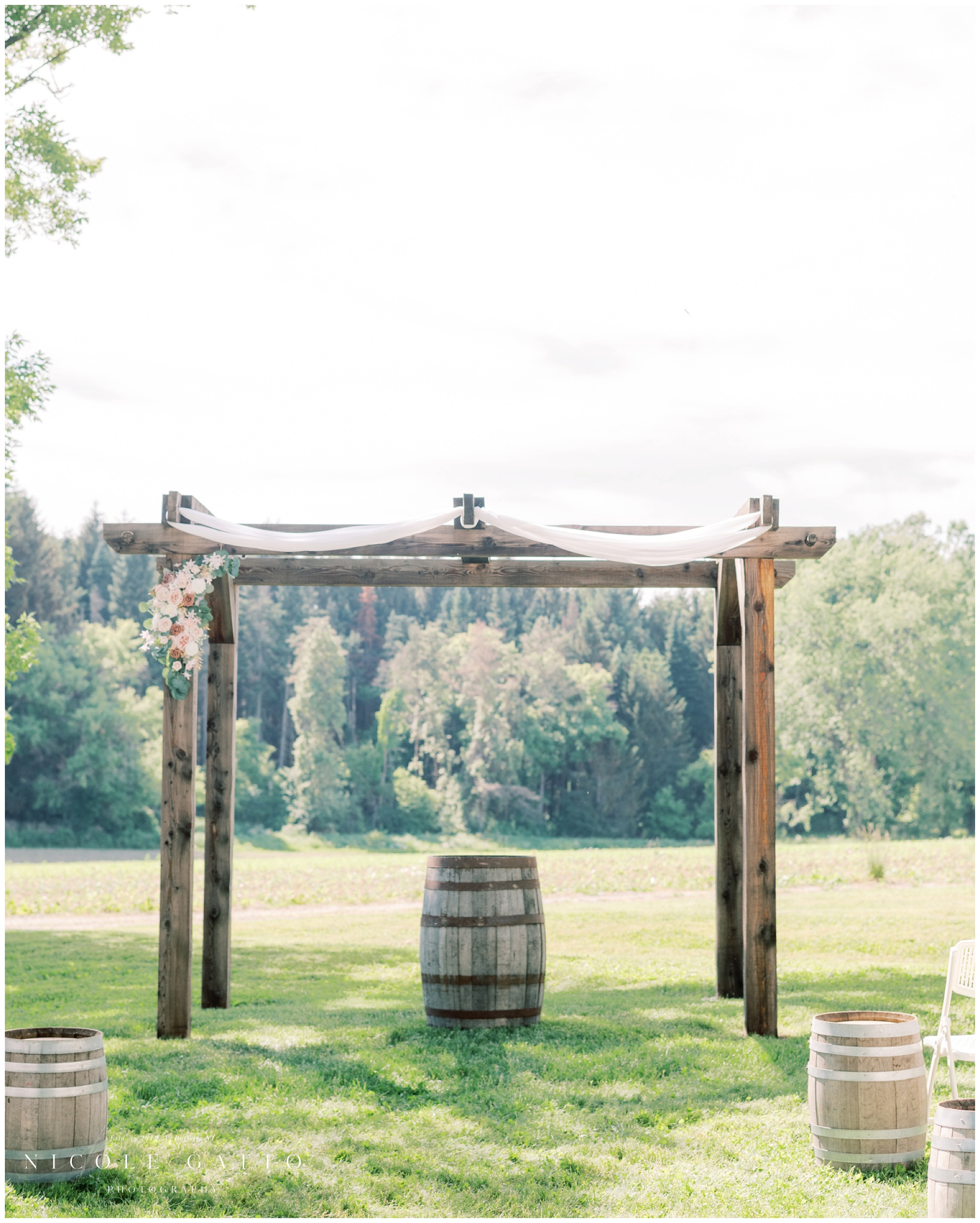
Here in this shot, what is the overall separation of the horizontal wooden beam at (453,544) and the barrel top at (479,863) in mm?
1813

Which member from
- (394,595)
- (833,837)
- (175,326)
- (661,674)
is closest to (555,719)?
(661,674)

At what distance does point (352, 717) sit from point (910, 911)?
36790 millimetres

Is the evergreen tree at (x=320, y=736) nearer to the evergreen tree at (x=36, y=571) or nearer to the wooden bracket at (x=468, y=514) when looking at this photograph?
the evergreen tree at (x=36, y=571)

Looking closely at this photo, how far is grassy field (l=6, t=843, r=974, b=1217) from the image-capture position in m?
4.19

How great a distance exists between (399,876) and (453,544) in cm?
1601

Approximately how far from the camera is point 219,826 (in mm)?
7699

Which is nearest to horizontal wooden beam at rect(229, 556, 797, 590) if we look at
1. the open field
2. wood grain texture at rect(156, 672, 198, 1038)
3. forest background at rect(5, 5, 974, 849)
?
wood grain texture at rect(156, 672, 198, 1038)

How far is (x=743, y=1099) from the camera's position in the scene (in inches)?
214

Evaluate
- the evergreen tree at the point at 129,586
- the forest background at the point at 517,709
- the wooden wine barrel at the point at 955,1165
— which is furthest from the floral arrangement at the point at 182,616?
the evergreen tree at the point at 129,586

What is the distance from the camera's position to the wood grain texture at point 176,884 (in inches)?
256

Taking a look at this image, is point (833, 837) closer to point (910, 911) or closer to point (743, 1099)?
point (910, 911)

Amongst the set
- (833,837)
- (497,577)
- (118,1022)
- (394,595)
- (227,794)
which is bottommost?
(833,837)

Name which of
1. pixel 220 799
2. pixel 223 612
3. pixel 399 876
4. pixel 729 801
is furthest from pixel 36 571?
pixel 729 801

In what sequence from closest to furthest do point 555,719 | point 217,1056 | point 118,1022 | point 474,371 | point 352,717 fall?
1. point 217,1056
2. point 118,1022
3. point 474,371
4. point 555,719
5. point 352,717
